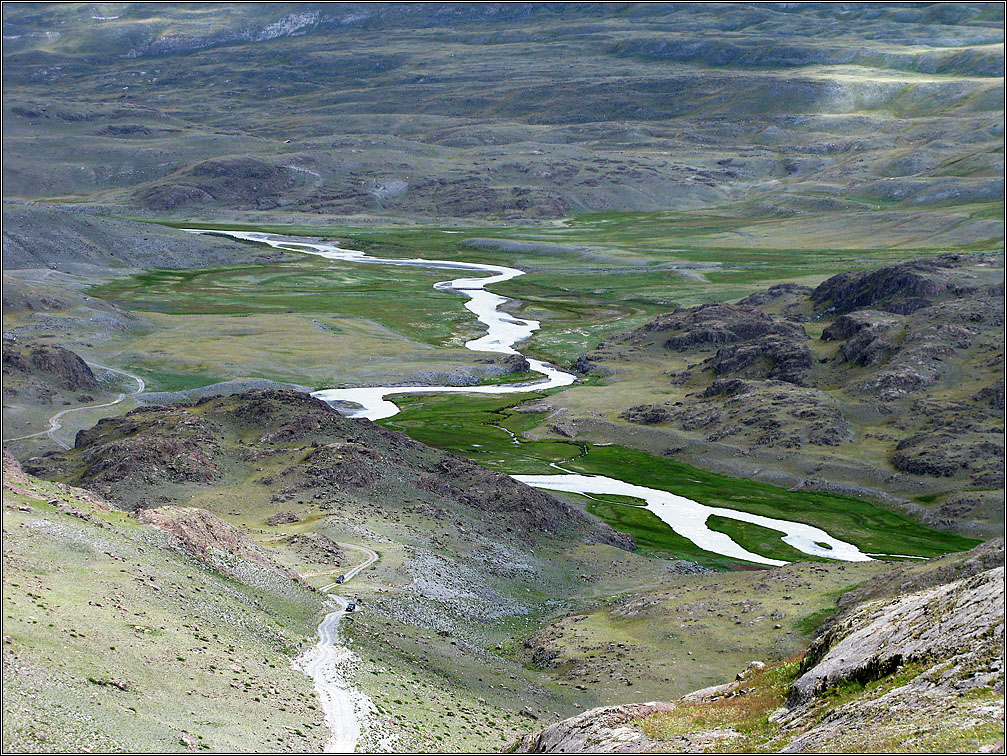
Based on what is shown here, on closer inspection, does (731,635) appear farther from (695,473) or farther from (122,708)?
(695,473)

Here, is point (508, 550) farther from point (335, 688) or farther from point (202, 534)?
point (335, 688)

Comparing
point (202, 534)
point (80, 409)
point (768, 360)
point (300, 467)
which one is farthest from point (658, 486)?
point (80, 409)

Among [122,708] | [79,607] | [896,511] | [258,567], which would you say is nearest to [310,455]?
[258,567]

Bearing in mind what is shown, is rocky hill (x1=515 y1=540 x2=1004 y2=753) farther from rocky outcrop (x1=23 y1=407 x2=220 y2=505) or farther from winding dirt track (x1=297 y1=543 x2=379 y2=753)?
rocky outcrop (x1=23 y1=407 x2=220 y2=505)

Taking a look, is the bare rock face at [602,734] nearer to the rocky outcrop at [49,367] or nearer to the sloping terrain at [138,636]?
the sloping terrain at [138,636]

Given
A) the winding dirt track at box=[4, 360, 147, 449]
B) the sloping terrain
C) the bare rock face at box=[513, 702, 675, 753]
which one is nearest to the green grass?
the winding dirt track at box=[4, 360, 147, 449]

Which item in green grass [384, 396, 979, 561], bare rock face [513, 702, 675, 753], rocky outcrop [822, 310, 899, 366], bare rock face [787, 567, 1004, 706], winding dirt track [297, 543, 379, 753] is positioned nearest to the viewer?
bare rock face [787, 567, 1004, 706]
